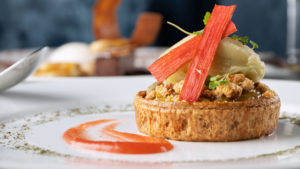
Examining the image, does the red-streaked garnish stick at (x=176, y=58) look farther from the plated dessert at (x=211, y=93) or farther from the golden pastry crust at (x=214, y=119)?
the golden pastry crust at (x=214, y=119)

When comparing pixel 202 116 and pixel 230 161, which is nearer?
pixel 230 161

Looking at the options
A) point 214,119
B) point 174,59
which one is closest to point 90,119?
point 174,59

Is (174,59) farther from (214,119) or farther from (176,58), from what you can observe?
(214,119)

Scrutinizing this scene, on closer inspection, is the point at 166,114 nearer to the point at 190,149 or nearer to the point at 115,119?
the point at 190,149

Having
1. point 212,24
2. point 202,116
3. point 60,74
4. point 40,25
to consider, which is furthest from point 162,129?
point 40,25

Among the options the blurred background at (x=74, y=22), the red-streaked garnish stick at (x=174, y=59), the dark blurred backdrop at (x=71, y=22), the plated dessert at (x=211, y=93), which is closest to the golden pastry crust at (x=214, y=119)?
the plated dessert at (x=211, y=93)

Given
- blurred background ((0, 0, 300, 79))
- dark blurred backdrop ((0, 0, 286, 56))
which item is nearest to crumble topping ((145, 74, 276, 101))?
blurred background ((0, 0, 300, 79))
